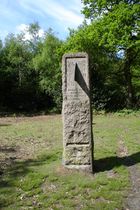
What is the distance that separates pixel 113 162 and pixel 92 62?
26345mm

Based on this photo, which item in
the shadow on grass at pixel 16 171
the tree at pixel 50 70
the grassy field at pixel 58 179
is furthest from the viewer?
the tree at pixel 50 70

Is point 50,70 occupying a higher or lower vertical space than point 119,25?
lower

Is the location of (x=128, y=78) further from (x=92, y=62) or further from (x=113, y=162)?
(x=113, y=162)

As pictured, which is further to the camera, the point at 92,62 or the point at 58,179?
the point at 92,62

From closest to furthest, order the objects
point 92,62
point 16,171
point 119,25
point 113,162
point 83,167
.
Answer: point 83,167
point 16,171
point 113,162
point 119,25
point 92,62

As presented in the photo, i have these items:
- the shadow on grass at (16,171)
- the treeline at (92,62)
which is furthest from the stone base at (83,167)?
the treeline at (92,62)

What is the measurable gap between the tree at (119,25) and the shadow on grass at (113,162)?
22.1m

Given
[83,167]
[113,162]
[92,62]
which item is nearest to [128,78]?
[92,62]

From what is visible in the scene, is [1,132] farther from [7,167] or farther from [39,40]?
[39,40]

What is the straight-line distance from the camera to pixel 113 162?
11914mm

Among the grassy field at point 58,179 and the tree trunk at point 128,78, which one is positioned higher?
the tree trunk at point 128,78

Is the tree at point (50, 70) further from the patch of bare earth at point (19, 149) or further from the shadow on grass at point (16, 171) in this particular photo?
the shadow on grass at point (16, 171)

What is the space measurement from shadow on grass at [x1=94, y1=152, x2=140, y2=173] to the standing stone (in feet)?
1.96

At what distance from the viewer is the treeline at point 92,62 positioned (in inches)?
1351
